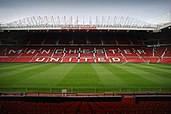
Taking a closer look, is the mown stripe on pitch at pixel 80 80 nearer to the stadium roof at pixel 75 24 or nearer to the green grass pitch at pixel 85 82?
the green grass pitch at pixel 85 82

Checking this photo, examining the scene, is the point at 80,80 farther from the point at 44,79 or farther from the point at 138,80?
the point at 138,80

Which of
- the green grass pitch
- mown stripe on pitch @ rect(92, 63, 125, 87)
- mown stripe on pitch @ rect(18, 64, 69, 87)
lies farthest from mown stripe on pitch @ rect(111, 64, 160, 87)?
mown stripe on pitch @ rect(18, 64, 69, 87)

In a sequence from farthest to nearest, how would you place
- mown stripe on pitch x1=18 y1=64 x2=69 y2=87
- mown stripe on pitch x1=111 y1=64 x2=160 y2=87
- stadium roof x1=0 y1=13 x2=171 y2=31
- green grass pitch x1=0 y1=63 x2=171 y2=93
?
stadium roof x1=0 y1=13 x2=171 y2=31 < mown stripe on pitch x1=18 y1=64 x2=69 y2=87 < mown stripe on pitch x1=111 y1=64 x2=160 y2=87 < green grass pitch x1=0 y1=63 x2=171 y2=93

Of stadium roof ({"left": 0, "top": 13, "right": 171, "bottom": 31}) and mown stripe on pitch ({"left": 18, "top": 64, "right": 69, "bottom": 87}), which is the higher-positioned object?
stadium roof ({"left": 0, "top": 13, "right": 171, "bottom": 31})

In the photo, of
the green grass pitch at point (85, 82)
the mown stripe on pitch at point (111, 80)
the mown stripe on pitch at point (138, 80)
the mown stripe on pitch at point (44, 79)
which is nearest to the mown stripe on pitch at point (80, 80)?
the green grass pitch at point (85, 82)

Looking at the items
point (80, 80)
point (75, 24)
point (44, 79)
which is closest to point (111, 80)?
point (80, 80)

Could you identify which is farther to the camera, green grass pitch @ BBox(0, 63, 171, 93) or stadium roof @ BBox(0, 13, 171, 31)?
stadium roof @ BBox(0, 13, 171, 31)

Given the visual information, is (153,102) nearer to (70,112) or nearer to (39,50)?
(70,112)

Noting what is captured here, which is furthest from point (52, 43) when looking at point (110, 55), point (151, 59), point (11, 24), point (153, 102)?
point (153, 102)

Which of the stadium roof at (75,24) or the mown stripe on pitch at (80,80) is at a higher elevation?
the stadium roof at (75,24)

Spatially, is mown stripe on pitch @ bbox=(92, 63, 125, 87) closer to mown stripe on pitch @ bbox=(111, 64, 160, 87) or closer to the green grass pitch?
the green grass pitch

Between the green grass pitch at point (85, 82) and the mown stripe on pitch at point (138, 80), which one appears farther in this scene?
the mown stripe on pitch at point (138, 80)

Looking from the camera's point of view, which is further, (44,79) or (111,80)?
(44,79)

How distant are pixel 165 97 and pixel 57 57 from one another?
40.5 metres
